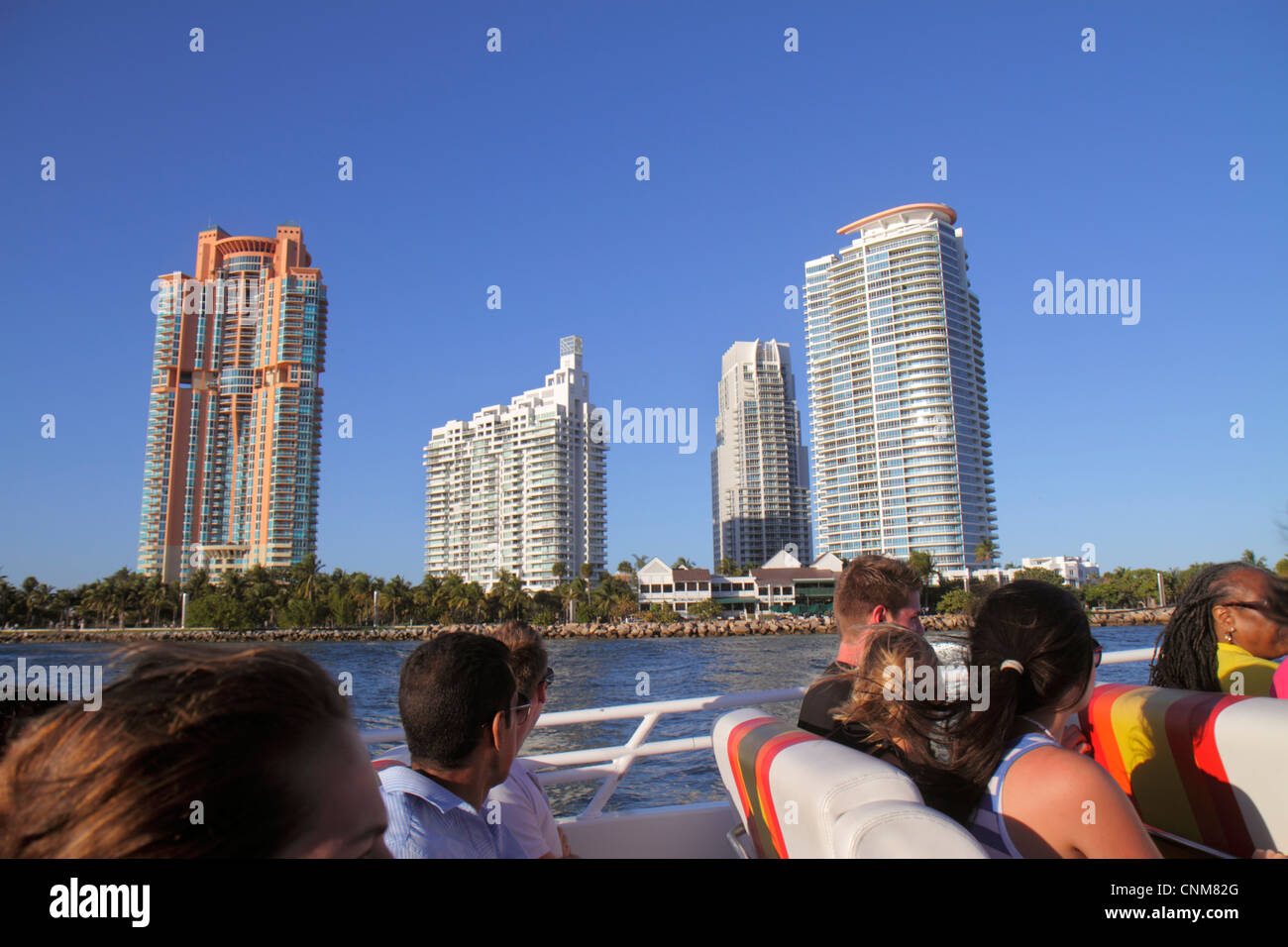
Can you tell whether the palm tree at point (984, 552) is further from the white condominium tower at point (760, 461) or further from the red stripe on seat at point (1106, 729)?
the red stripe on seat at point (1106, 729)

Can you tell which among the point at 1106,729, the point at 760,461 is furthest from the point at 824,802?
the point at 760,461

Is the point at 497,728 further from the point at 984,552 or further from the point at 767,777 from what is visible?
the point at 984,552

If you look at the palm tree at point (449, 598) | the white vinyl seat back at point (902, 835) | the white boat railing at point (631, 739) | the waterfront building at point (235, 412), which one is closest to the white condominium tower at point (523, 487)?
the palm tree at point (449, 598)

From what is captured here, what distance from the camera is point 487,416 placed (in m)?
136

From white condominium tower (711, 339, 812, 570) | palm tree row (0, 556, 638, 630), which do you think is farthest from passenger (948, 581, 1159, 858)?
white condominium tower (711, 339, 812, 570)

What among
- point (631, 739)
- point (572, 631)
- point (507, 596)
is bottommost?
point (572, 631)

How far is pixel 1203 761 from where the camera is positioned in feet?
7.05

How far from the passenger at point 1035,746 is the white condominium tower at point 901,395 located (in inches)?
3965

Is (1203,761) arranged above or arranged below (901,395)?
below

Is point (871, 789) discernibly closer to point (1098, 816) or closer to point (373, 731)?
point (1098, 816)

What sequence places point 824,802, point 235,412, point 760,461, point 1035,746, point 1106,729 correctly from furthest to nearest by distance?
point 760,461 < point 235,412 < point 1106,729 < point 1035,746 < point 824,802

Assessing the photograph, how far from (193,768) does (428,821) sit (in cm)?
144

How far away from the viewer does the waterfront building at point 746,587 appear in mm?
99688

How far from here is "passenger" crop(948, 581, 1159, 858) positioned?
1570 mm
